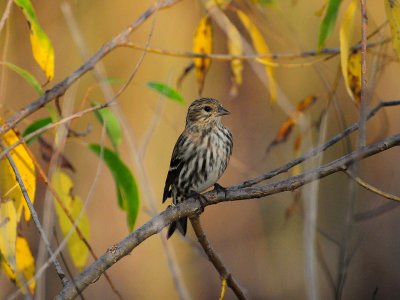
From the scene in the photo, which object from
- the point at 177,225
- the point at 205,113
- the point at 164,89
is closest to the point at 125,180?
the point at 164,89

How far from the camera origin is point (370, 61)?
23.1ft

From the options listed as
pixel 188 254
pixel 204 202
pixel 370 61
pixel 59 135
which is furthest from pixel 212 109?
pixel 188 254

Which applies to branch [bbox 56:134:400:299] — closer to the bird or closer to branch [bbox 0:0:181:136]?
branch [bbox 0:0:181:136]

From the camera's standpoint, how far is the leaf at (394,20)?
2.77 metres

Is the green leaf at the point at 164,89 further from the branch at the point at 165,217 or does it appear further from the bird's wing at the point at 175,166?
the bird's wing at the point at 175,166

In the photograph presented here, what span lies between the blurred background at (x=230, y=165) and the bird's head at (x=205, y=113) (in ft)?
7.89

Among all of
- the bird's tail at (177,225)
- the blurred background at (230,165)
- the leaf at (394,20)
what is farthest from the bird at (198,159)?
the blurred background at (230,165)

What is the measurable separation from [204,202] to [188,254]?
439 cm

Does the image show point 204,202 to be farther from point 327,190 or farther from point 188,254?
point 327,190

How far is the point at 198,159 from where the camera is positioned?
14.4 ft

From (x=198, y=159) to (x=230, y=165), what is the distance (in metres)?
3.36

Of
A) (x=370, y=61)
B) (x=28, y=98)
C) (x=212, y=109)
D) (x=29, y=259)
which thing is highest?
(x=28, y=98)

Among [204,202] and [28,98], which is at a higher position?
[28,98]

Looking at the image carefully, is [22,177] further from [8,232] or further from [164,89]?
[164,89]
